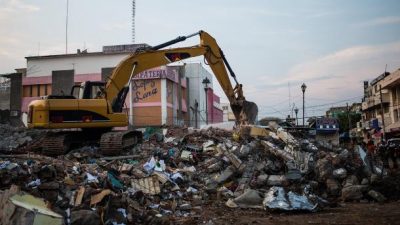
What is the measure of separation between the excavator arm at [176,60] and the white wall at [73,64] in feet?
90.1

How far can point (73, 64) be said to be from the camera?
44156 mm

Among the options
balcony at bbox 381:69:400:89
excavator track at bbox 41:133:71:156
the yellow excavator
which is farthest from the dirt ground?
balcony at bbox 381:69:400:89

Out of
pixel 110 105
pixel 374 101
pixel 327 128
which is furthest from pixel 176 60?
pixel 374 101

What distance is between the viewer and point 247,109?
1702cm

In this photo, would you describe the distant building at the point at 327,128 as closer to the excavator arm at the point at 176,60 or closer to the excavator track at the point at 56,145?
the excavator arm at the point at 176,60

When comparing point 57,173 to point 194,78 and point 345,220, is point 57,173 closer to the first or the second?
point 345,220

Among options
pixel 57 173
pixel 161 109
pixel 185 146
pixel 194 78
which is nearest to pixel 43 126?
pixel 57 173

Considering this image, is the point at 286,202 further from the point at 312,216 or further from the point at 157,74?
the point at 157,74

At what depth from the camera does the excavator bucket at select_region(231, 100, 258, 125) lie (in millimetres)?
16922

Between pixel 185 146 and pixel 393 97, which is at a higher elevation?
pixel 393 97

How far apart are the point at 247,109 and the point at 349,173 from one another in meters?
4.92

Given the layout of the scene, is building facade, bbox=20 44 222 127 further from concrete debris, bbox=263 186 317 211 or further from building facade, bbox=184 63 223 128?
concrete debris, bbox=263 186 317 211

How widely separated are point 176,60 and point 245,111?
136 inches

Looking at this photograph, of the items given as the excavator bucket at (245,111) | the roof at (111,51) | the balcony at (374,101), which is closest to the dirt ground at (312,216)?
the excavator bucket at (245,111)
